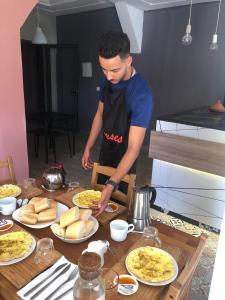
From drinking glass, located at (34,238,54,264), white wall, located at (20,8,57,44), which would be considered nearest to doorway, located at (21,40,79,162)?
white wall, located at (20,8,57,44)

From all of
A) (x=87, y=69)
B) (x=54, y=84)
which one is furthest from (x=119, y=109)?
(x=54, y=84)

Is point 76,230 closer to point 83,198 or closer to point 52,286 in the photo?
point 52,286

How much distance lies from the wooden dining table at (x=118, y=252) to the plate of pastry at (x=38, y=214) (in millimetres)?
27

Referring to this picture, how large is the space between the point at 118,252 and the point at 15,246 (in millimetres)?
382

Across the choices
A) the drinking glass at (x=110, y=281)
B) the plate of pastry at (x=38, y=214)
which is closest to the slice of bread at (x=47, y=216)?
the plate of pastry at (x=38, y=214)

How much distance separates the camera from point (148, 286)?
79 cm

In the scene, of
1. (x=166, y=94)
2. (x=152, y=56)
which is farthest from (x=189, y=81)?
(x=152, y=56)

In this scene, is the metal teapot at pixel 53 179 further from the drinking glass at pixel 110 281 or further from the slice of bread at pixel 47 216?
the drinking glass at pixel 110 281

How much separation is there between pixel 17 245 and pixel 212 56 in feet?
11.3

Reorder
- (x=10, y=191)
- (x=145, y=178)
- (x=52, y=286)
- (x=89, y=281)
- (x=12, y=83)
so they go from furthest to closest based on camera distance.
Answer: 1. (x=145, y=178)
2. (x=12, y=83)
3. (x=10, y=191)
4. (x=52, y=286)
5. (x=89, y=281)

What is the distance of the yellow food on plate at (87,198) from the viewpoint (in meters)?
1.23

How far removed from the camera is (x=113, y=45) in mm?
1175

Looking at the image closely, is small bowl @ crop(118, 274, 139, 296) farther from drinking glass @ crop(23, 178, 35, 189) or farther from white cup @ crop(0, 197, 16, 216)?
drinking glass @ crop(23, 178, 35, 189)

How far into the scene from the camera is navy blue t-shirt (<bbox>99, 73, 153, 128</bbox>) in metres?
1.36
